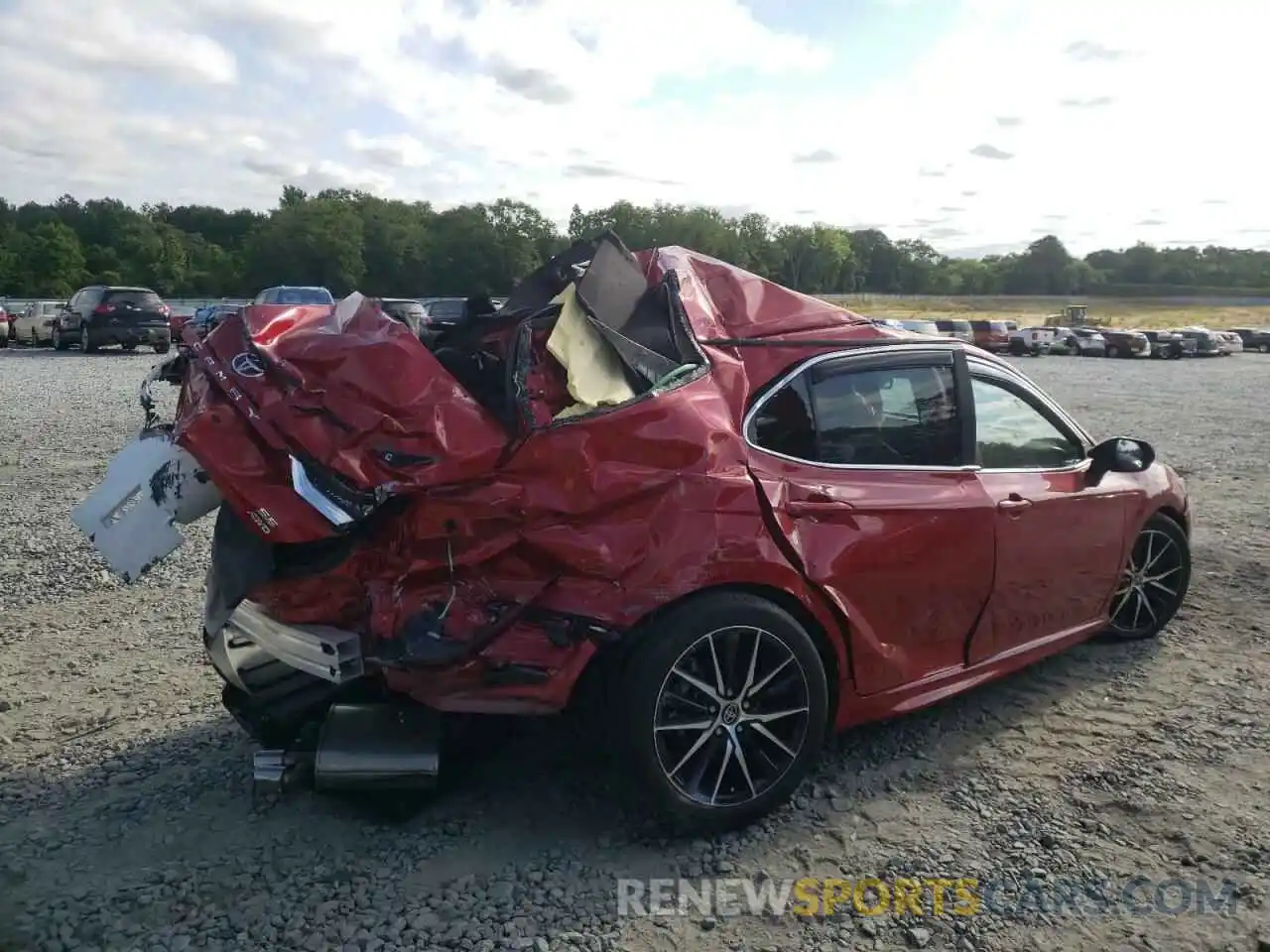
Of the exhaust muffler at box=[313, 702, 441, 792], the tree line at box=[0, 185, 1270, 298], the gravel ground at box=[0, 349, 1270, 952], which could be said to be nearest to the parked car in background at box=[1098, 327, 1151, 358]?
the tree line at box=[0, 185, 1270, 298]

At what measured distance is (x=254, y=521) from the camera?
10.4 feet

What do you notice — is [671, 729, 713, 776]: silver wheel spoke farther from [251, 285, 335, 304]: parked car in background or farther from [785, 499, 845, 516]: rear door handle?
[251, 285, 335, 304]: parked car in background

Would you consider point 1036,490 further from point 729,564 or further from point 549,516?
point 549,516

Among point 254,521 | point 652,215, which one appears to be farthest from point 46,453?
point 652,215

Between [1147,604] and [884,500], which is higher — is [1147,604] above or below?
below

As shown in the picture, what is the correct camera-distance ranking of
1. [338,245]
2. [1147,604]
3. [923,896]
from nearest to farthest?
[923,896] < [1147,604] < [338,245]

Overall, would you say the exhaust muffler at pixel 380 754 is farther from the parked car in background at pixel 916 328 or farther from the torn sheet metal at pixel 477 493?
the parked car in background at pixel 916 328

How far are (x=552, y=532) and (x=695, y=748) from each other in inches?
34.1

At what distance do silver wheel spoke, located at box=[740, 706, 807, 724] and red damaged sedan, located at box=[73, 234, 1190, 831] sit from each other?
12 millimetres

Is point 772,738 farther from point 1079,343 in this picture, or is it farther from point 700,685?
point 1079,343

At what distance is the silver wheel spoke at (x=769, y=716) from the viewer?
11.5 feet

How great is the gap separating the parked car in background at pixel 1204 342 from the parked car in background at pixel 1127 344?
2.03 metres

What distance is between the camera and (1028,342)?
4234 centimetres

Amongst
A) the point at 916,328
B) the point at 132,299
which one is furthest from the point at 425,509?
the point at 132,299
